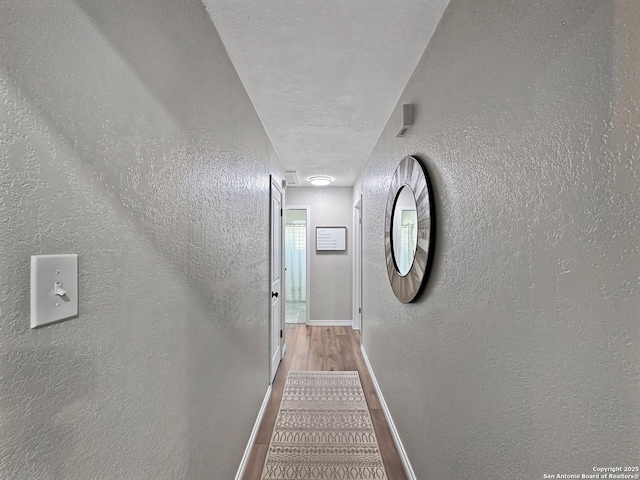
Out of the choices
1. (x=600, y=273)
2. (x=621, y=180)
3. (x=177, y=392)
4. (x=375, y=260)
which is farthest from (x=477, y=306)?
(x=375, y=260)

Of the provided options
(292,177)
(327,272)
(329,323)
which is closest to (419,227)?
(292,177)

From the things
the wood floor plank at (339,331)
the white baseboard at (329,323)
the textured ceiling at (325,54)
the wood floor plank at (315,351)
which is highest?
the textured ceiling at (325,54)

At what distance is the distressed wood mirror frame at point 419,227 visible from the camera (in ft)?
5.09

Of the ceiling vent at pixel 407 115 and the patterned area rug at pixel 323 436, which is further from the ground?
→ the ceiling vent at pixel 407 115

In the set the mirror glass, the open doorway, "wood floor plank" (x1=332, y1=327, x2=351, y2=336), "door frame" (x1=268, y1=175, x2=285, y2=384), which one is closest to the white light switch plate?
the mirror glass

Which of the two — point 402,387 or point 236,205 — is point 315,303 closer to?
point 402,387

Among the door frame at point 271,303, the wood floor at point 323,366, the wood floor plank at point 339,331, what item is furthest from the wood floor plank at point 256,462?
the wood floor plank at point 339,331

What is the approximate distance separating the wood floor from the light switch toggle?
1.87 metres

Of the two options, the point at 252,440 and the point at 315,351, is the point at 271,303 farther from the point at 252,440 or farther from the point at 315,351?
the point at 315,351

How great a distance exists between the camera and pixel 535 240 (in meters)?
0.82

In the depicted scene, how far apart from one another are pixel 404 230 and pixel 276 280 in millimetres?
1801

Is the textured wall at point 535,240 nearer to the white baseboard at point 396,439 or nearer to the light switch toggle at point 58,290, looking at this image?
the white baseboard at point 396,439

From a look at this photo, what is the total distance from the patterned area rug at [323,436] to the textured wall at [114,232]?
797 millimetres

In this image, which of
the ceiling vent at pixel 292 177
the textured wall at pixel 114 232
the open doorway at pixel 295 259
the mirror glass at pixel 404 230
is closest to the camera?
the textured wall at pixel 114 232
